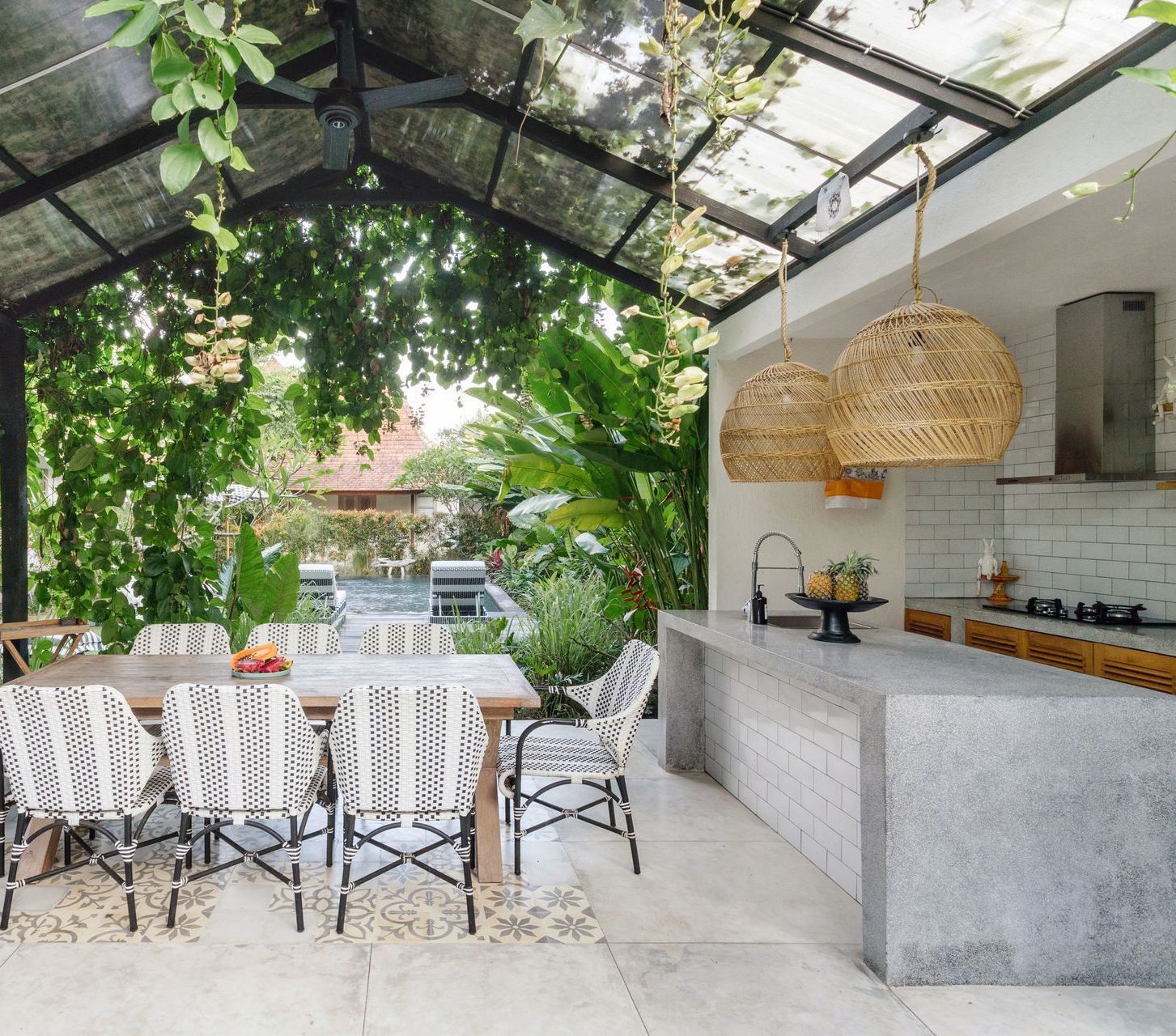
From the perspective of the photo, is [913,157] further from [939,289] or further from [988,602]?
[988,602]

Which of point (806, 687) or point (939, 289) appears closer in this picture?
point (806, 687)

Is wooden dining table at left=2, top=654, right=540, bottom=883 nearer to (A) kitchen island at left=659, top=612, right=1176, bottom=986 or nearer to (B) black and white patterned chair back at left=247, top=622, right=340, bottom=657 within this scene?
(B) black and white patterned chair back at left=247, top=622, right=340, bottom=657

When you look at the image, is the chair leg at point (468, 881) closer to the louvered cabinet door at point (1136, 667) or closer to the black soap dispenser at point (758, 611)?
the black soap dispenser at point (758, 611)

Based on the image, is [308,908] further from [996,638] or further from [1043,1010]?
[996,638]

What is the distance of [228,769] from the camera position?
3.02 meters

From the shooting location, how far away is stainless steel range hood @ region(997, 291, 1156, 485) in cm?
456

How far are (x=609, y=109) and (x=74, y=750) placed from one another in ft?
10.5

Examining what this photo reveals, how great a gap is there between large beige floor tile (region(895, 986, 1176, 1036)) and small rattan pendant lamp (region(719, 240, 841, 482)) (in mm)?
1978

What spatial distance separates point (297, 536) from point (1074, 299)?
8607 millimetres

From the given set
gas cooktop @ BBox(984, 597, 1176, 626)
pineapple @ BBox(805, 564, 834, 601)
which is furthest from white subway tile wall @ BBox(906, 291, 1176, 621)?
pineapple @ BBox(805, 564, 834, 601)

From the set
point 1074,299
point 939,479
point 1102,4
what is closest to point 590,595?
point 939,479

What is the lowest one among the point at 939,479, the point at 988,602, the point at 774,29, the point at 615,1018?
the point at 615,1018

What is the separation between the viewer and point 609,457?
17.0 ft

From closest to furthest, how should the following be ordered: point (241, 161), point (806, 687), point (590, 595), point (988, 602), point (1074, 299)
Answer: point (241, 161), point (806, 687), point (1074, 299), point (988, 602), point (590, 595)
